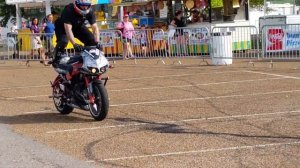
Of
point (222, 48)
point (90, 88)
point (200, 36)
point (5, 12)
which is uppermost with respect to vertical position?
point (5, 12)

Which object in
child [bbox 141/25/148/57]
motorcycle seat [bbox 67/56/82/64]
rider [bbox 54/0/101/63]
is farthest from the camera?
child [bbox 141/25/148/57]

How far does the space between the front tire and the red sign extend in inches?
383

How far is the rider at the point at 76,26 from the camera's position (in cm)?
959

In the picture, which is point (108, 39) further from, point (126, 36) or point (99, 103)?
point (99, 103)

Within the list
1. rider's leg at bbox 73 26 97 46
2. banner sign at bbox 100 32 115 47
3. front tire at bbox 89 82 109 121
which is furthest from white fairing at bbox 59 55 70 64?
banner sign at bbox 100 32 115 47

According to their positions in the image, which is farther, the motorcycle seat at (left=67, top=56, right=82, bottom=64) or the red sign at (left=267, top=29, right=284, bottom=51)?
the red sign at (left=267, top=29, right=284, bottom=51)

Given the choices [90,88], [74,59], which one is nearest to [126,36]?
[74,59]

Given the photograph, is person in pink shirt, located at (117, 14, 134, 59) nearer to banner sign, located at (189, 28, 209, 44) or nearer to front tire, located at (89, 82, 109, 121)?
banner sign, located at (189, 28, 209, 44)

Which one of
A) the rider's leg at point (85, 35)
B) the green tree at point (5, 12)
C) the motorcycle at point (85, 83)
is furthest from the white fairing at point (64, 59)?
the green tree at point (5, 12)

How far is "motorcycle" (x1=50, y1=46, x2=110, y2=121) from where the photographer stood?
29.8ft

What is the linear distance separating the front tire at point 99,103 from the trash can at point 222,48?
902 centimetres

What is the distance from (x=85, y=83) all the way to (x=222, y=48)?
8.97 metres

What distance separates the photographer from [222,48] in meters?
17.8

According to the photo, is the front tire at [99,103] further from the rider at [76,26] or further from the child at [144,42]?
the child at [144,42]
